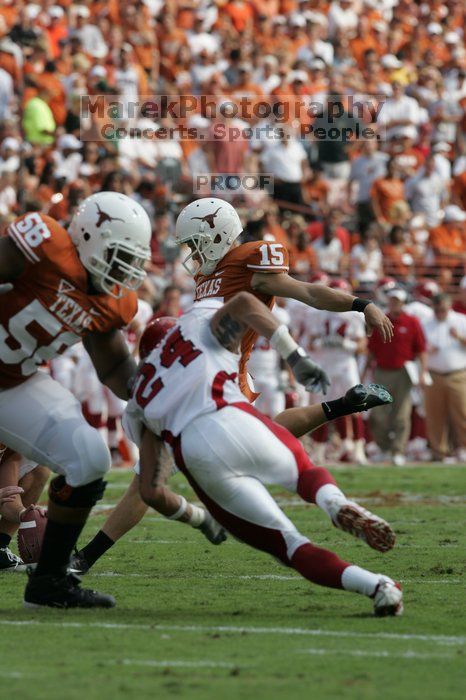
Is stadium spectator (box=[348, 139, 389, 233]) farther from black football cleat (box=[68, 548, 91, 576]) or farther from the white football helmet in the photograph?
the white football helmet

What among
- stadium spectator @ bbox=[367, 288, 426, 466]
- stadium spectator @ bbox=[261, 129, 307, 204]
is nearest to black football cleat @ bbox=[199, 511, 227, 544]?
stadium spectator @ bbox=[367, 288, 426, 466]

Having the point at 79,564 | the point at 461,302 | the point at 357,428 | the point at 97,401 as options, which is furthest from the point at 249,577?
the point at 461,302

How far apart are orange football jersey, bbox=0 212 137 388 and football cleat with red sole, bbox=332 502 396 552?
120 centimetres

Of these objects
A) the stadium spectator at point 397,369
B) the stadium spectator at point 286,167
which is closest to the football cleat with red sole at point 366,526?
the stadium spectator at point 397,369

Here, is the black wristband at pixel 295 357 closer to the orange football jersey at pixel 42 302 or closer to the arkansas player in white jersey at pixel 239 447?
the arkansas player in white jersey at pixel 239 447

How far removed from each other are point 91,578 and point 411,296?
9.98m

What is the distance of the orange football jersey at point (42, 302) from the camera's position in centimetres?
516

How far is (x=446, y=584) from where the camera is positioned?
20.1 feet

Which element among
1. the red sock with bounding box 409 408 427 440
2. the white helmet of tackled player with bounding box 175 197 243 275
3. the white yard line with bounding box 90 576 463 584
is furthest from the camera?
the red sock with bounding box 409 408 427 440

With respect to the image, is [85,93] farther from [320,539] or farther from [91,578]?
[91,578]

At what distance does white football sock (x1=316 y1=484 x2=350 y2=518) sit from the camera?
5020mm

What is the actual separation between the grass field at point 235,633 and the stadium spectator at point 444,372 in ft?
22.8

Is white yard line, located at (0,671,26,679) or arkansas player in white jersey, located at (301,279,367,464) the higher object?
white yard line, located at (0,671,26,679)

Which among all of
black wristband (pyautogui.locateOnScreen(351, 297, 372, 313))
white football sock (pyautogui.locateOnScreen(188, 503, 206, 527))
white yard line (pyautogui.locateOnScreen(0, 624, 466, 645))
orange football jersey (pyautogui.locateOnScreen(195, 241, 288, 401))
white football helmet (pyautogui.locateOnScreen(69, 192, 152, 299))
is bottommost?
white yard line (pyautogui.locateOnScreen(0, 624, 466, 645))
